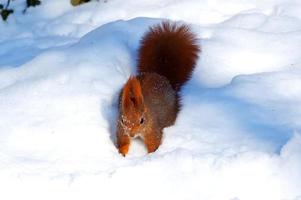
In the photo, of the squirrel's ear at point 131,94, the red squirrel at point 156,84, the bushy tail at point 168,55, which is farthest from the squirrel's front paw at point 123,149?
the bushy tail at point 168,55

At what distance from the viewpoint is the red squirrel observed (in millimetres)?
2707

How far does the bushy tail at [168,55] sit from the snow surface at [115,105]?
84mm

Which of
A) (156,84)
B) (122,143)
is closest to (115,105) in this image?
(156,84)

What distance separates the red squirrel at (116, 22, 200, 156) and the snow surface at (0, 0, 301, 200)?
0.21ft

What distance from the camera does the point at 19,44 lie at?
388 centimetres

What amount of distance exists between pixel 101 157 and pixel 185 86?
32.1 inches

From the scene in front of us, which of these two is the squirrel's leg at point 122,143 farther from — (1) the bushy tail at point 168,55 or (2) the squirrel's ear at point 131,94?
(1) the bushy tail at point 168,55

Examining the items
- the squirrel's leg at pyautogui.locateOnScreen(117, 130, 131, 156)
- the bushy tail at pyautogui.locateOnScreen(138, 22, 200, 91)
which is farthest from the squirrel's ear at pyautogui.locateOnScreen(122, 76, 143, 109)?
the bushy tail at pyautogui.locateOnScreen(138, 22, 200, 91)

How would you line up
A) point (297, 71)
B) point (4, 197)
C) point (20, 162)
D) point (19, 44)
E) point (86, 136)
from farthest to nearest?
point (19, 44) < point (297, 71) < point (86, 136) < point (20, 162) < point (4, 197)

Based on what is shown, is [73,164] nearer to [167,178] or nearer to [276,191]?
[167,178]

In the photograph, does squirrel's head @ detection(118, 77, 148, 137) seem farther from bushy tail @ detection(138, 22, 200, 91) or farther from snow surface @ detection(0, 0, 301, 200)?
bushy tail @ detection(138, 22, 200, 91)

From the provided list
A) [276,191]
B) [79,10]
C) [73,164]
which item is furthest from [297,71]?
[79,10]

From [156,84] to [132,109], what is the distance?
43 cm

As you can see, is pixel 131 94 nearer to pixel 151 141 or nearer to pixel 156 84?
pixel 151 141
